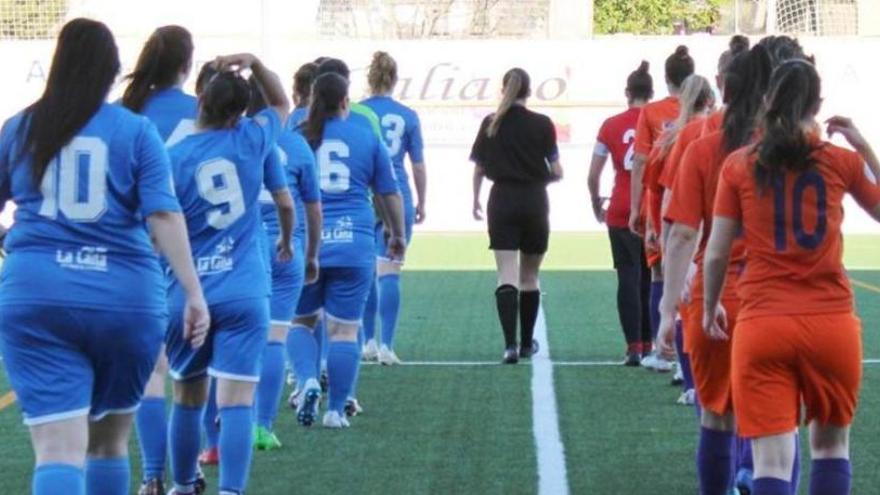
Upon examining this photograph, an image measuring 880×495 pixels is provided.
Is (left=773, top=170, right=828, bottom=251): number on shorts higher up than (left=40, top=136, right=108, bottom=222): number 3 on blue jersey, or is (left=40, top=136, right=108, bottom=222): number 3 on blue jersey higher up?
(left=40, top=136, right=108, bottom=222): number 3 on blue jersey

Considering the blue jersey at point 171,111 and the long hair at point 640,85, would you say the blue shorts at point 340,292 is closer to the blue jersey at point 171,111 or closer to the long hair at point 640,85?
the blue jersey at point 171,111

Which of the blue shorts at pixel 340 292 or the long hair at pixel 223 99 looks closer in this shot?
the long hair at pixel 223 99

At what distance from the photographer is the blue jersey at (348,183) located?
32.8 feet

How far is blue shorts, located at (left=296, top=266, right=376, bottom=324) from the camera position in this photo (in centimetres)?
1001

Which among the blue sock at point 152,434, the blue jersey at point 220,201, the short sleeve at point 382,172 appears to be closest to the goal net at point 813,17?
the short sleeve at point 382,172

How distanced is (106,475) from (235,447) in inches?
55.9

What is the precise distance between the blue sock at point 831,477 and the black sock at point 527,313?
729cm

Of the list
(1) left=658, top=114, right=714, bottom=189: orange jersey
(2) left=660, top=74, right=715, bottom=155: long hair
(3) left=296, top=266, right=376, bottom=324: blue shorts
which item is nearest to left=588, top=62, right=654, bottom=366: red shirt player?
(3) left=296, top=266, right=376, bottom=324: blue shorts

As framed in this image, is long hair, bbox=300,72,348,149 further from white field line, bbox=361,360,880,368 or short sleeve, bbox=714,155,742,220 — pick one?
short sleeve, bbox=714,155,742,220

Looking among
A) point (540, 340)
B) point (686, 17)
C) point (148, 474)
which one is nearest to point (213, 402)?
point (148, 474)

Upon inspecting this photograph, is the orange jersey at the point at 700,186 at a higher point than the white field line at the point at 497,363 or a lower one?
higher

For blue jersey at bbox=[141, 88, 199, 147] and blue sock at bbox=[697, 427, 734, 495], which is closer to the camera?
blue sock at bbox=[697, 427, 734, 495]

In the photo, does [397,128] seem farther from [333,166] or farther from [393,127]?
[333,166]

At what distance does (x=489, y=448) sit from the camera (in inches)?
378
